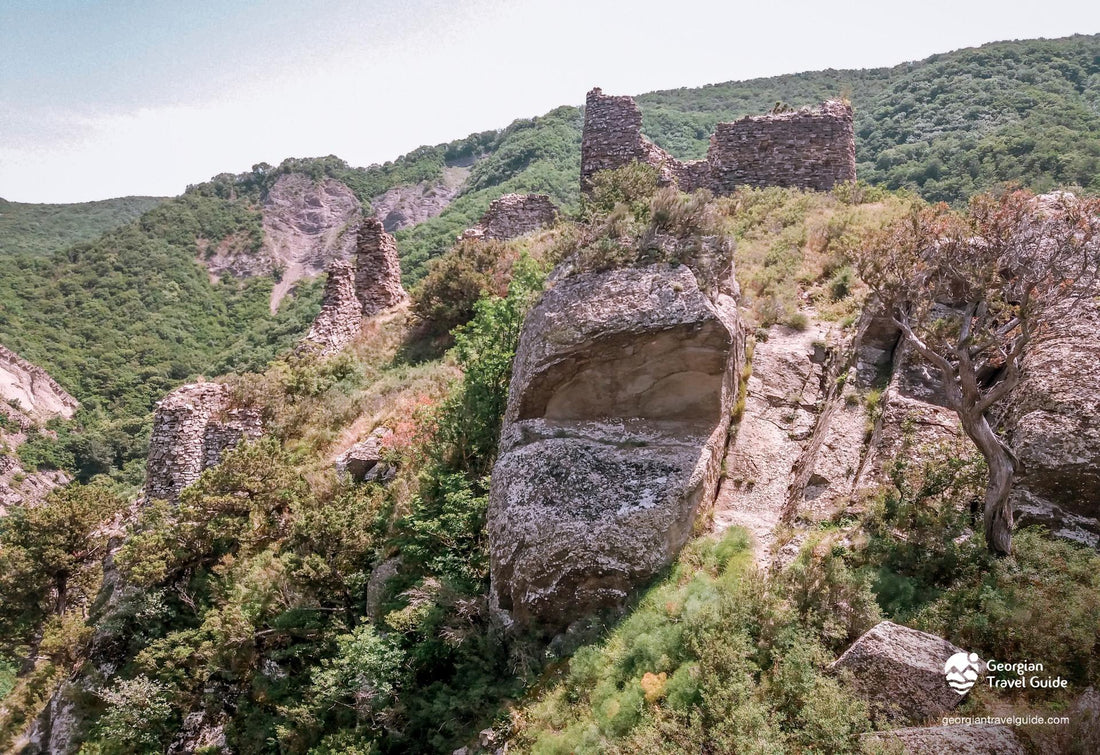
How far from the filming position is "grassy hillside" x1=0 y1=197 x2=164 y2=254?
70.7 meters

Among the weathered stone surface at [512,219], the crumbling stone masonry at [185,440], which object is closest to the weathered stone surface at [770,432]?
the crumbling stone masonry at [185,440]

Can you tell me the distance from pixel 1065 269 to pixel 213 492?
12417mm

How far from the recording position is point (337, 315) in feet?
61.1

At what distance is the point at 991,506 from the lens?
5594mm

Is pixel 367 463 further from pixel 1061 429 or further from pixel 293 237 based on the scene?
pixel 293 237

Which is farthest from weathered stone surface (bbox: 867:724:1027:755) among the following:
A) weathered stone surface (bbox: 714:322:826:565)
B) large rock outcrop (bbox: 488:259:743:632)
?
large rock outcrop (bbox: 488:259:743:632)

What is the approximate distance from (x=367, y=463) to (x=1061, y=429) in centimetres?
972

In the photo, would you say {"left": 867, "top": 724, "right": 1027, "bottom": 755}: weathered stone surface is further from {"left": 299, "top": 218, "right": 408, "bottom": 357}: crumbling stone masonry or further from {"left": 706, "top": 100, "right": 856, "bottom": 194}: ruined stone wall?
{"left": 299, "top": 218, "right": 408, "bottom": 357}: crumbling stone masonry

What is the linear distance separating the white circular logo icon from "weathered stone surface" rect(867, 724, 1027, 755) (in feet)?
1.22

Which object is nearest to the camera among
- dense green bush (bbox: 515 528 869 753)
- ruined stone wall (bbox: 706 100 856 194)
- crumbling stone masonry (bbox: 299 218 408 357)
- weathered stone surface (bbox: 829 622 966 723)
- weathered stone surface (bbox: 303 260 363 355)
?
weathered stone surface (bbox: 829 622 966 723)

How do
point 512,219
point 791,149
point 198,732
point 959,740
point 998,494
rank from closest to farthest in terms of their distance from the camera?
point 959,740 → point 998,494 → point 198,732 → point 791,149 → point 512,219

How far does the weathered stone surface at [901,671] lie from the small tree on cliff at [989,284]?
4.68 feet

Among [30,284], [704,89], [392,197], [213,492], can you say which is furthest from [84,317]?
[704,89]

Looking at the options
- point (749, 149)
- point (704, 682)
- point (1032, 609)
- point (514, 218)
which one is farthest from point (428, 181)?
point (1032, 609)
